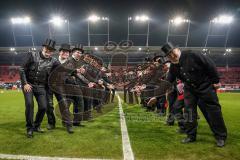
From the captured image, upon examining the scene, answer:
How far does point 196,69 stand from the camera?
483cm

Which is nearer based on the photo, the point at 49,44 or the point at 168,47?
the point at 168,47

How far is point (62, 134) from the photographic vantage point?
566 centimetres

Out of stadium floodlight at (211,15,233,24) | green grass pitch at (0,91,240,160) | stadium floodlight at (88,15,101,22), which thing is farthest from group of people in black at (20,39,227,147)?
stadium floodlight at (211,15,233,24)

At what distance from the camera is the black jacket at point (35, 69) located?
5477 millimetres

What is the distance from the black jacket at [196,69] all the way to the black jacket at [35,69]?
306 cm

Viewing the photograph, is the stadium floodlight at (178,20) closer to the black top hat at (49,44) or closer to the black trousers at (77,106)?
the black trousers at (77,106)

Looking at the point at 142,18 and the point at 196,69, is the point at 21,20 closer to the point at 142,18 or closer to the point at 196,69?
the point at 142,18

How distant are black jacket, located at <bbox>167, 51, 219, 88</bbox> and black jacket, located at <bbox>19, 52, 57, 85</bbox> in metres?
3.06

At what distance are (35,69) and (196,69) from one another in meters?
3.51

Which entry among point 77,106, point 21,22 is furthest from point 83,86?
point 21,22

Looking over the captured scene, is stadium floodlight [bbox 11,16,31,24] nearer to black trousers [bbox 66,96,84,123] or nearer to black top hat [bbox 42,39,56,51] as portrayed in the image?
black trousers [bbox 66,96,84,123]

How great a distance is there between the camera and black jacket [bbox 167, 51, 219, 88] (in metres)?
4.74

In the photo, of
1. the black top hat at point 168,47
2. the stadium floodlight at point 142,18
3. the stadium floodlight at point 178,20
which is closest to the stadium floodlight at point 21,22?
the stadium floodlight at point 142,18

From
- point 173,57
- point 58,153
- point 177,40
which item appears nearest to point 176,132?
point 173,57
